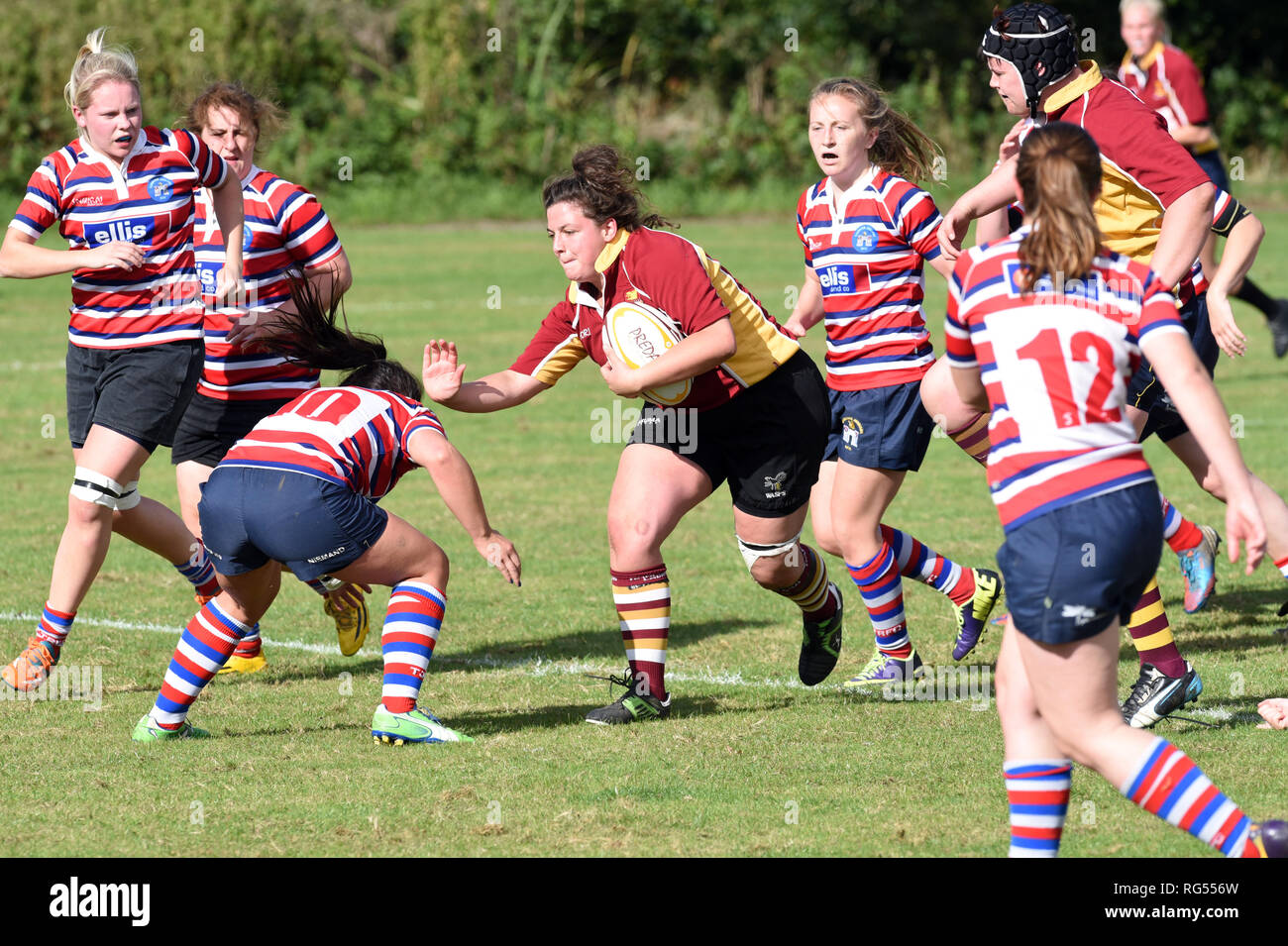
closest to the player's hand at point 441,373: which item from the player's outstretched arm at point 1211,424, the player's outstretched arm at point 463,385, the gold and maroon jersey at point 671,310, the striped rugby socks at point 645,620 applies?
the player's outstretched arm at point 463,385

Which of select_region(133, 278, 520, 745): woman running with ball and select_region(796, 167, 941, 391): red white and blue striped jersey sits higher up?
select_region(796, 167, 941, 391): red white and blue striped jersey

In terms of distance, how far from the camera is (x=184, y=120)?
697 centimetres

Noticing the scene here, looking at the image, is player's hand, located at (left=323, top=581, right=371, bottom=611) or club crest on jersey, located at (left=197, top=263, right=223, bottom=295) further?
club crest on jersey, located at (left=197, top=263, right=223, bottom=295)

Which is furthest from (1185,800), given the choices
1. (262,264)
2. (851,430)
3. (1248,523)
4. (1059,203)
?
(262,264)

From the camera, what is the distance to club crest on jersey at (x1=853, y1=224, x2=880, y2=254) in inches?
244

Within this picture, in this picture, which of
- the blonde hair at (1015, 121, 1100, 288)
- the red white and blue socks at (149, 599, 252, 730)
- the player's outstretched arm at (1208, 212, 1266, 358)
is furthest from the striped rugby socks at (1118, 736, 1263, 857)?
the red white and blue socks at (149, 599, 252, 730)

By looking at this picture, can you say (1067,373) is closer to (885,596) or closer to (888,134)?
(885,596)

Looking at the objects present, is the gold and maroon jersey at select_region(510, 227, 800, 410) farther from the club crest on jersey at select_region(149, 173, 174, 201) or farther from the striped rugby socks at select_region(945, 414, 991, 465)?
the club crest on jersey at select_region(149, 173, 174, 201)

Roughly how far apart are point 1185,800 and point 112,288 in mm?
4350

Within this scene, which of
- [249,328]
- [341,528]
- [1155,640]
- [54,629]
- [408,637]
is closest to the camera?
[341,528]

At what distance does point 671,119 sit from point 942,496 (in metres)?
26.2

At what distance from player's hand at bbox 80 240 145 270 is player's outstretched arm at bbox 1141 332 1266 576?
3.73m

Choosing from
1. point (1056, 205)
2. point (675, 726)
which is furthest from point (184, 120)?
point (1056, 205)

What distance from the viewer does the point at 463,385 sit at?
19.3ft
